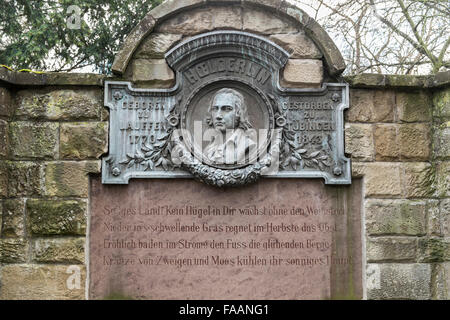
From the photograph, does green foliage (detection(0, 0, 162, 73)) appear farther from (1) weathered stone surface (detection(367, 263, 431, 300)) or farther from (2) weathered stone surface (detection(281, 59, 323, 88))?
(1) weathered stone surface (detection(367, 263, 431, 300))

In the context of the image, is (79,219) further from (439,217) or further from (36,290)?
(439,217)

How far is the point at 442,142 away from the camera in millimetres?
4793

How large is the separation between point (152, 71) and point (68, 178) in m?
1.26

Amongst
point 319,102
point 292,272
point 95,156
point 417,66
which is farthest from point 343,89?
point 417,66

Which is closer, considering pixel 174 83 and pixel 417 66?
pixel 174 83

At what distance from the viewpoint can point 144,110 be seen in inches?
190

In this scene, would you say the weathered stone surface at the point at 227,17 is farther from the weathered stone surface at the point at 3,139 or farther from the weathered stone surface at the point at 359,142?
the weathered stone surface at the point at 3,139

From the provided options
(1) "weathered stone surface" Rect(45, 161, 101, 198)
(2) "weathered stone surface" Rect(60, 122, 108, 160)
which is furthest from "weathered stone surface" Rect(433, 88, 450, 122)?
(1) "weathered stone surface" Rect(45, 161, 101, 198)

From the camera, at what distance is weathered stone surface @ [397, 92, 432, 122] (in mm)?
4922

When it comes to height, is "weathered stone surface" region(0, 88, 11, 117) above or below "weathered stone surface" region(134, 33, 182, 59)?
below

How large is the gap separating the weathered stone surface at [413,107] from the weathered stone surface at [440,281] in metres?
1.39

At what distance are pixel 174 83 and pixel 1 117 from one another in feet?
5.29

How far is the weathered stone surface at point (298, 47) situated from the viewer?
4879mm

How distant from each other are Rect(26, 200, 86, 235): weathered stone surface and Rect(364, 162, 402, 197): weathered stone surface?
265 cm
